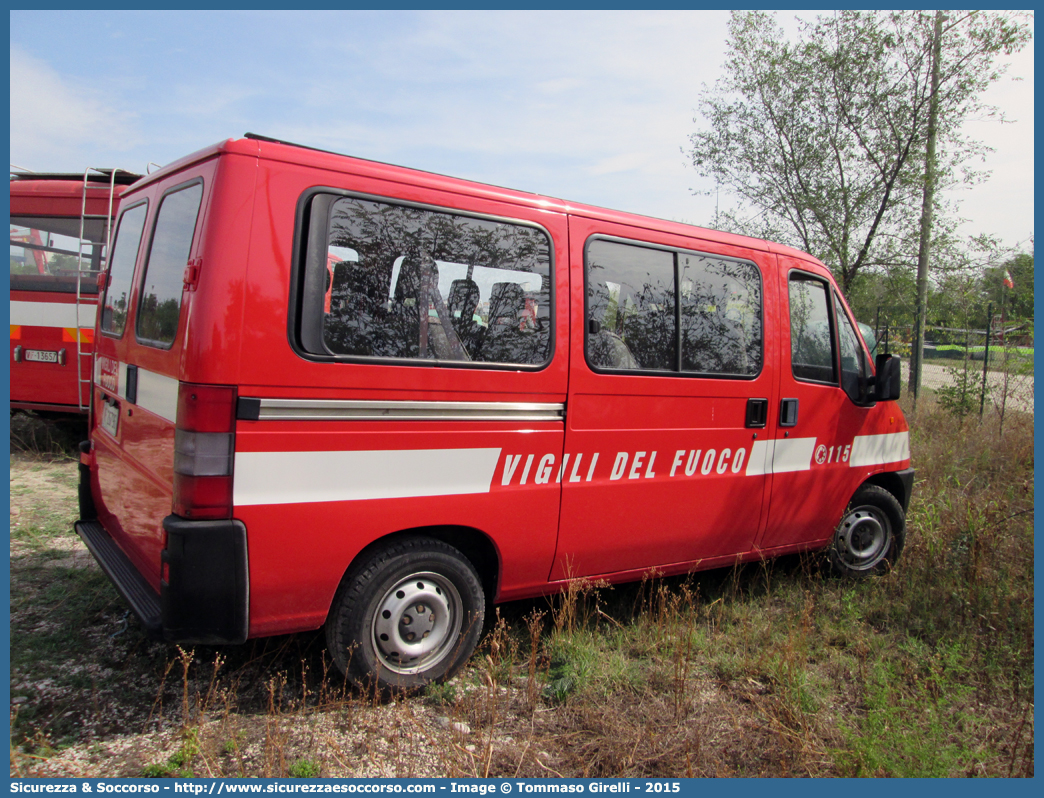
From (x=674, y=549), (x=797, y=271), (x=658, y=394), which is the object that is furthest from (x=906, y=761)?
(x=797, y=271)

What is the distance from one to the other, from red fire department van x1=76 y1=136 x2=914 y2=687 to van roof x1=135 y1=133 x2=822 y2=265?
0.04ft

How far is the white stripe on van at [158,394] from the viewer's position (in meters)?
2.80

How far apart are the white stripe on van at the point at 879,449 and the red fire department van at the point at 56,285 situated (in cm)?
751

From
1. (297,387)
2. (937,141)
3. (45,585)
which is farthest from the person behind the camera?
(937,141)

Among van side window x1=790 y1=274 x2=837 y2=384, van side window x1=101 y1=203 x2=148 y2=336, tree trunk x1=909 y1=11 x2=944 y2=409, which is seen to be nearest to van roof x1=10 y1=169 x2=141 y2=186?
van side window x1=101 y1=203 x2=148 y2=336

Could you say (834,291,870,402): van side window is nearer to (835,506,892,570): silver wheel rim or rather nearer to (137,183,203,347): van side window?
(835,506,892,570): silver wheel rim

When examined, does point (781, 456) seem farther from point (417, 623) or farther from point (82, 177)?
point (82, 177)

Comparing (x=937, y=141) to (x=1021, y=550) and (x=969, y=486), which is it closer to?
Result: (x=969, y=486)

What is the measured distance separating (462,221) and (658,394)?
55.1 inches

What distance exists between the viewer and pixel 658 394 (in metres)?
3.80

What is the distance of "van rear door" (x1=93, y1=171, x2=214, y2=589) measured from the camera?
113 inches

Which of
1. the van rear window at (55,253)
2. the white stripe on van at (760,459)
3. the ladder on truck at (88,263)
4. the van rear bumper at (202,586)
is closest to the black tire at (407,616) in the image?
the van rear bumper at (202,586)

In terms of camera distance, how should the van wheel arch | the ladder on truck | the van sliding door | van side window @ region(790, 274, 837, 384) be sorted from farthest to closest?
the ladder on truck < the van wheel arch < van side window @ region(790, 274, 837, 384) < the van sliding door

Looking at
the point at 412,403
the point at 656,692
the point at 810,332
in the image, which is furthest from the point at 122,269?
the point at 810,332
